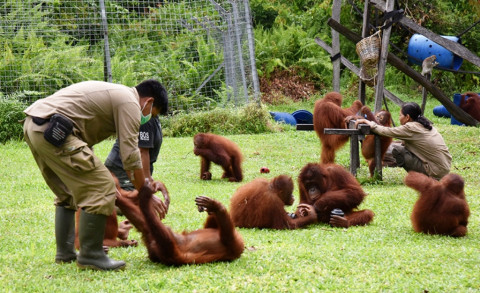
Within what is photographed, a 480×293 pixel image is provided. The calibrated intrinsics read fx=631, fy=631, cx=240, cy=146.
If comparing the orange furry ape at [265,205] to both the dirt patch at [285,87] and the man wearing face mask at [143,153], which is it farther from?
the dirt patch at [285,87]

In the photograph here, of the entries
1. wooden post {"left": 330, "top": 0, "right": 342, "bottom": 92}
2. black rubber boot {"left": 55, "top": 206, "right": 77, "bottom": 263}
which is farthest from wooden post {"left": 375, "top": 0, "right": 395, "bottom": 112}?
black rubber boot {"left": 55, "top": 206, "right": 77, "bottom": 263}

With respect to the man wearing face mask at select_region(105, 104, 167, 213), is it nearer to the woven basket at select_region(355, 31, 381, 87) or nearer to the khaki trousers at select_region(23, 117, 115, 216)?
the khaki trousers at select_region(23, 117, 115, 216)

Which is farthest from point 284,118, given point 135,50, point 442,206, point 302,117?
point 442,206

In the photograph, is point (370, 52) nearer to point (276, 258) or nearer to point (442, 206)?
point (442, 206)

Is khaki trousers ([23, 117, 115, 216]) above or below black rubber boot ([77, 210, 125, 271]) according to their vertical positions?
above

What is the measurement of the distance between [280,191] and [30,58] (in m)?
10.3

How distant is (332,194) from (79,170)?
126 inches

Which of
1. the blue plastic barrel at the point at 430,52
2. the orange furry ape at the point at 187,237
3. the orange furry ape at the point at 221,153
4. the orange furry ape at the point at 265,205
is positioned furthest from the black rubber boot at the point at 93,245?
the blue plastic barrel at the point at 430,52

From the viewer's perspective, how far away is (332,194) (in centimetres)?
693

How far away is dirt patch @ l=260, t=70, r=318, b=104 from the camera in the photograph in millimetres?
20178

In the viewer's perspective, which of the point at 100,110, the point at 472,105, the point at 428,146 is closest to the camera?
the point at 100,110

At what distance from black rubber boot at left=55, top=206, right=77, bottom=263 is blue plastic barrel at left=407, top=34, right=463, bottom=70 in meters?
10.5

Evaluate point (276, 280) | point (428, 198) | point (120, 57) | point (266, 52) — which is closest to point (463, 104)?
point (266, 52)

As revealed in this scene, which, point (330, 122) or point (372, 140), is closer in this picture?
point (372, 140)
